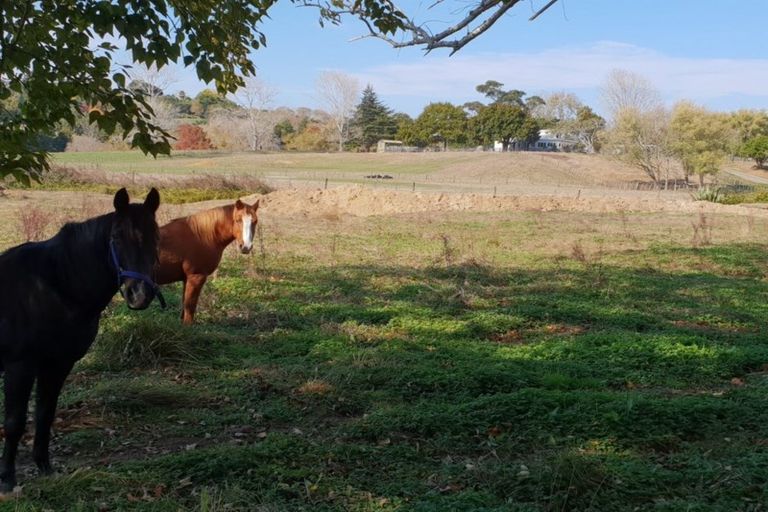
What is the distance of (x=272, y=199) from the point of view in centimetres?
3262

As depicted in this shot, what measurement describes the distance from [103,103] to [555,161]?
81415 millimetres

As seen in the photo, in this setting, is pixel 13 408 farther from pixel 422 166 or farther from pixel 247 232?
pixel 422 166

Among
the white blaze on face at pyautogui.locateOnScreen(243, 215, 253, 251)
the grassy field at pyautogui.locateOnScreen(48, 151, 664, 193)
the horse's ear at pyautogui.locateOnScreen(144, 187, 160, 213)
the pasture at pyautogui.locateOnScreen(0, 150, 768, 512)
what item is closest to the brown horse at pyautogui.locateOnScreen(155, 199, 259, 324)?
the white blaze on face at pyautogui.locateOnScreen(243, 215, 253, 251)

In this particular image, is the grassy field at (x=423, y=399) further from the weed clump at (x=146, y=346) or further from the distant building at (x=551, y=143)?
the distant building at (x=551, y=143)

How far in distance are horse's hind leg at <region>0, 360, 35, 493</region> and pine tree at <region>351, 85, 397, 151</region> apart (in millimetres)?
105671

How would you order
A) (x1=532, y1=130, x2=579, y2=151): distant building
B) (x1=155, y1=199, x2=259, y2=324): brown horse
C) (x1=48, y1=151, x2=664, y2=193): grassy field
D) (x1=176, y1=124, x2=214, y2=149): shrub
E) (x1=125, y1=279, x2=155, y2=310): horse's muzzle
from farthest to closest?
(x1=532, y1=130, x2=579, y2=151): distant building < (x1=176, y1=124, x2=214, y2=149): shrub < (x1=48, y1=151, x2=664, y2=193): grassy field < (x1=155, y1=199, x2=259, y2=324): brown horse < (x1=125, y1=279, x2=155, y2=310): horse's muzzle

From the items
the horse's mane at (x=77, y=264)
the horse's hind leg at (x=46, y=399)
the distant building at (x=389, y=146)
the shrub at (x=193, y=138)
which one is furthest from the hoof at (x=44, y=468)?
the distant building at (x=389, y=146)

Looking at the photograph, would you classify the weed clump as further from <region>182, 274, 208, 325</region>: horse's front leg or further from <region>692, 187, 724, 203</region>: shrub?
<region>692, 187, 724, 203</region>: shrub

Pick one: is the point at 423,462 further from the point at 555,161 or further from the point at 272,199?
the point at 555,161

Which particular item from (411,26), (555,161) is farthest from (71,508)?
(555,161)

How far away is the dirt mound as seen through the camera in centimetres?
3238

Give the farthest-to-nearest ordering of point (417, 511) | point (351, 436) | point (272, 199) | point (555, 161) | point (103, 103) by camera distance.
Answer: point (555, 161) < point (272, 199) < point (351, 436) < point (103, 103) < point (417, 511)

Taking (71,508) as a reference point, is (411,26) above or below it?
above

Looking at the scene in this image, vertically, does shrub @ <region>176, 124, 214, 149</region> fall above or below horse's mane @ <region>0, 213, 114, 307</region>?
above
